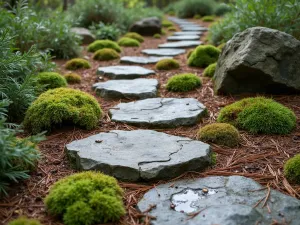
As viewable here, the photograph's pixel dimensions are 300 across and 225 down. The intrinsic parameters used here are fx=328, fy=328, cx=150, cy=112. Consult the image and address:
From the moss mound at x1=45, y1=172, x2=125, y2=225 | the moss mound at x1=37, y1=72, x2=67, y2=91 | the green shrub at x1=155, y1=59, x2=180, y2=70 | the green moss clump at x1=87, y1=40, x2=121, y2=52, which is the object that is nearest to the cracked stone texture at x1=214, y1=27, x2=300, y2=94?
the green shrub at x1=155, y1=59, x2=180, y2=70

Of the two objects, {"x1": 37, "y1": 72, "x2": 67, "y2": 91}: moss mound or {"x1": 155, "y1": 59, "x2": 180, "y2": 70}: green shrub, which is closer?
{"x1": 37, "y1": 72, "x2": 67, "y2": 91}: moss mound

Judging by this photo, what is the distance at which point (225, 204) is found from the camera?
6.89 ft

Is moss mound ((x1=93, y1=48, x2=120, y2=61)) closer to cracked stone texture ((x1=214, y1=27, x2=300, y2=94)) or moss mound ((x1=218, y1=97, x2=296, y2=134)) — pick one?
cracked stone texture ((x1=214, y1=27, x2=300, y2=94))

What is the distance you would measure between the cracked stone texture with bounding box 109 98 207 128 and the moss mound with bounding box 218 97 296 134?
1.13 feet

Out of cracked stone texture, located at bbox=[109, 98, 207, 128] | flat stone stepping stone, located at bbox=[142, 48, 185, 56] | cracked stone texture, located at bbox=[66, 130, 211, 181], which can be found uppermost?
cracked stone texture, located at bbox=[66, 130, 211, 181]

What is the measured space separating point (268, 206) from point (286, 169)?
0.55m

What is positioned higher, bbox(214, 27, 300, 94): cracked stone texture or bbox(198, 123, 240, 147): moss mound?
bbox(214, 27, 300, 94): cracked stone texture

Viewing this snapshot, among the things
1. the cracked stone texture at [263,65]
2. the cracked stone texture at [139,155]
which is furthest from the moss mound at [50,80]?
the cracked stone texture at [263,65]

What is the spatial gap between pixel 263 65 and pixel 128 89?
5.88ft

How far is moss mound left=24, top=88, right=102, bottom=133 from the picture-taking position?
10.6 ft

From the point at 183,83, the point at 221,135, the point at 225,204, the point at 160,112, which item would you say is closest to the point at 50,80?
the point at 160,112

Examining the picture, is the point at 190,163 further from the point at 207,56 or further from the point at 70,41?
the point at 70,41

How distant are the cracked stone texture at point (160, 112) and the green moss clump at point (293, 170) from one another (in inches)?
47.2

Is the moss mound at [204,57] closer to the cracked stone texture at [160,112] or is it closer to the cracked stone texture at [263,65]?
the cracked stone texture at [263,65]
